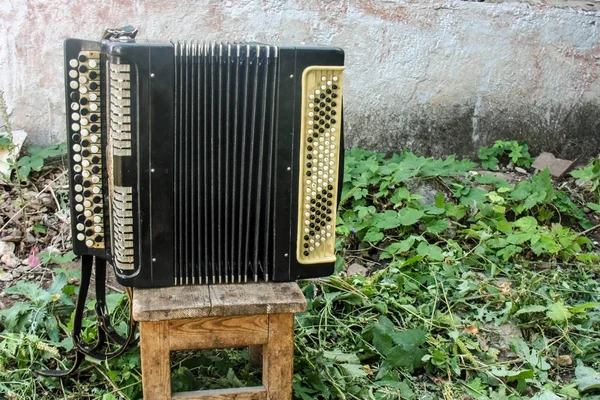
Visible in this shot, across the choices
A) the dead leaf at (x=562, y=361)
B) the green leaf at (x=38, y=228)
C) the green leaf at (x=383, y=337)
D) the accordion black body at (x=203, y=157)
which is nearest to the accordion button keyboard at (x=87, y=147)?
the accordion black body at (x=203, y=157)

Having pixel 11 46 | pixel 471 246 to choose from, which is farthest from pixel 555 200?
pixel 11 46

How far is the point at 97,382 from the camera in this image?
10.6 feet

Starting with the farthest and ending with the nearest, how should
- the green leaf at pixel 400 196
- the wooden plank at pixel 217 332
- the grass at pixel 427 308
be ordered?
the green leaf at pixel 400 196 < the grass at pixel 427 308 < the wooden plank at pixel 217 332

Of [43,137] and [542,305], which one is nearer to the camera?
[542,305]

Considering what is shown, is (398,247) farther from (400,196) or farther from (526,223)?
(526,223)

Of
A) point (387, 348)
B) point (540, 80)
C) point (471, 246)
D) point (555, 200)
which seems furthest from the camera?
point (540, 80)

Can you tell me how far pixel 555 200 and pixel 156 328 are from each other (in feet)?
10.4

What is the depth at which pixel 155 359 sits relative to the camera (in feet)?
8.86

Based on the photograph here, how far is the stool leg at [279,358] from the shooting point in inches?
109

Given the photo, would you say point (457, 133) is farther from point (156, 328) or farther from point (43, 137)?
point (156, 328)

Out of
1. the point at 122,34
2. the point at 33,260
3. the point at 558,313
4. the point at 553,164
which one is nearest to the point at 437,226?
the point at 558,313

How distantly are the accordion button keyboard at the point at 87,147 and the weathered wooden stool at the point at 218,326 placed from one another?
31 centimetres

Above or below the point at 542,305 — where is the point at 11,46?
above

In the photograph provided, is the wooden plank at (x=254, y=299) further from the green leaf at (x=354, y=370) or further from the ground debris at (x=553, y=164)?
the ground debris at (x=553, y=164)
